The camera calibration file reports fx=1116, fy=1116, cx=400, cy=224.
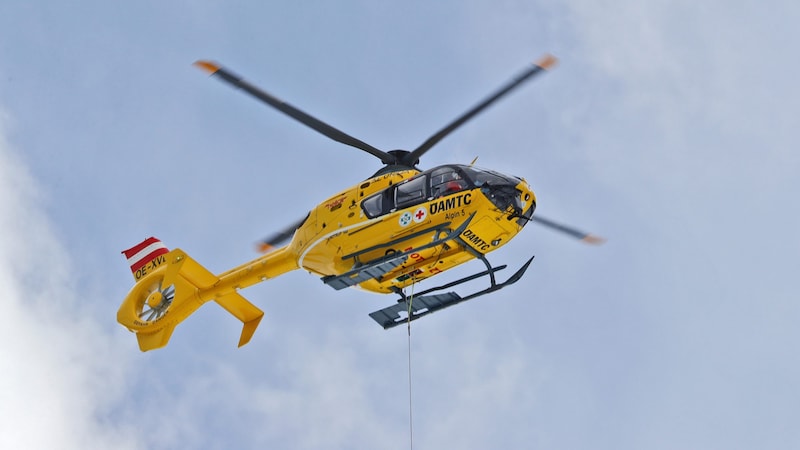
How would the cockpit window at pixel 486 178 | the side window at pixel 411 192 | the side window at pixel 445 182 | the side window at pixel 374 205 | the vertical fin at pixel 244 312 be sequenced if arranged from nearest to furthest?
the cockpit window at pixel 486 178 → the side window at pixel 445 182 → the side window at pixel 411 192 → the side window at pixel 374 205 → the vertical fin at pixel 244 312

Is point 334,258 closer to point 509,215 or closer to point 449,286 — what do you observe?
point 449,286

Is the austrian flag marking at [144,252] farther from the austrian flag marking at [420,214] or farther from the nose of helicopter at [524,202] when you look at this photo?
the nose of helicopter at [524,202]

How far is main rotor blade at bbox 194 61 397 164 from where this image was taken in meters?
24.3

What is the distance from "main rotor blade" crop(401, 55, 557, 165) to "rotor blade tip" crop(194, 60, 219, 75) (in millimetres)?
4978

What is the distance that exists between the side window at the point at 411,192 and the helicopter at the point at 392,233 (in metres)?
0.02

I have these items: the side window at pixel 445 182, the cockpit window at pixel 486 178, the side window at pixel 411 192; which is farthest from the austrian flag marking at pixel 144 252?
the cockpit window at pixel 486 178

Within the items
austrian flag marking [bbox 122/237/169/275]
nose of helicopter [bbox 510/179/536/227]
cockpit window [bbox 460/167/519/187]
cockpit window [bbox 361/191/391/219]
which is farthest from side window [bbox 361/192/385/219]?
austrian flag marking [bbox 122/237/169/275]

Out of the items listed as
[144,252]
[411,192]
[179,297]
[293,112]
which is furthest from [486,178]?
[144,252]

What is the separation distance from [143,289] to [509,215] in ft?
35.1

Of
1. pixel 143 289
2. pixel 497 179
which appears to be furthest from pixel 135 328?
pixel 497 179

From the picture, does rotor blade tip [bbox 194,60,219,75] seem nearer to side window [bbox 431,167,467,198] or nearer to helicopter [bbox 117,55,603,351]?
helicopter [bbox 117,55,603,351]

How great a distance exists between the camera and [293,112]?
25.2 meters

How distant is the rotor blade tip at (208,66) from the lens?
Result: 24.0 meters

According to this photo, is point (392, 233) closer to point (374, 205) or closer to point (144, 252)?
point (374, 205)
